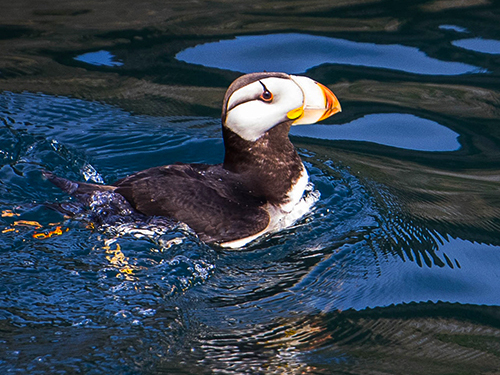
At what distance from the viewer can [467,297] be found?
3.74 meters

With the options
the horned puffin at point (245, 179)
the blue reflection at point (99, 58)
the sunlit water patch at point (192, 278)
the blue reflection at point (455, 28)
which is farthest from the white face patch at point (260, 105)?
the blue reflection at point (455, 28)

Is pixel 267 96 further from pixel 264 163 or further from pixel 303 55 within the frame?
pixel 303 55

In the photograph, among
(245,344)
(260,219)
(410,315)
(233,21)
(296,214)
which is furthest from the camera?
(233,21)

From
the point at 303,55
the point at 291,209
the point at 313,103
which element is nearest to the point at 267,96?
the point at 313,103

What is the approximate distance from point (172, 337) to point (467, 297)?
1.63 meters

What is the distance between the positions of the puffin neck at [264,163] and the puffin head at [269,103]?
0.17 ft

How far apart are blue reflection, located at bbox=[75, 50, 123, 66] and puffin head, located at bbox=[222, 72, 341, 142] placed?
2579 mm

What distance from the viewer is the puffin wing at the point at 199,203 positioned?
383cm

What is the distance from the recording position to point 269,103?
4.22 meters

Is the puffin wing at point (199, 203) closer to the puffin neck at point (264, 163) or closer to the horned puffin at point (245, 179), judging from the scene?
the horned puffin at point (245, 179)

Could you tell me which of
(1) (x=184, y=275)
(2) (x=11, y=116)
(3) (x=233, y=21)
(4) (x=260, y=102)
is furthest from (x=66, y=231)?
(3) (x=233, y=21)

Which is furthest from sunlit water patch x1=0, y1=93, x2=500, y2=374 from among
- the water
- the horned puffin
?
the horned puffin

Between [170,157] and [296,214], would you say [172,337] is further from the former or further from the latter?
[170,157]

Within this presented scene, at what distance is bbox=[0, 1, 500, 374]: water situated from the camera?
3.24 meters
